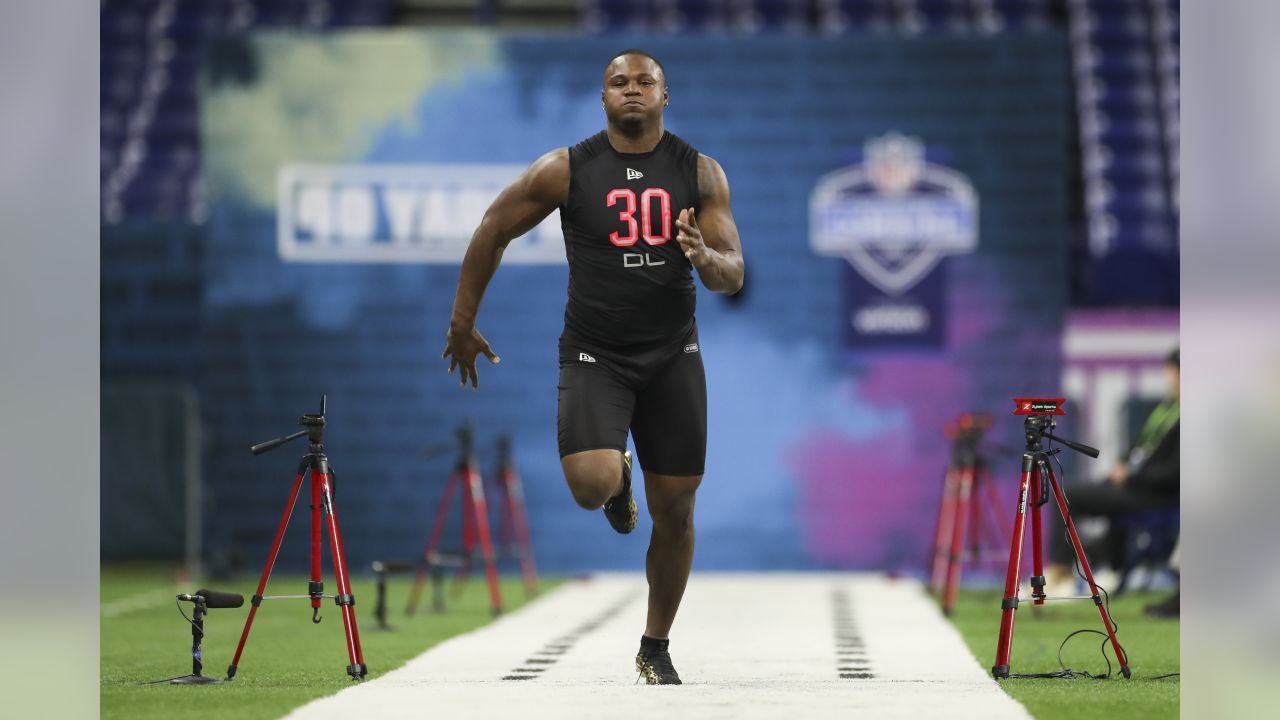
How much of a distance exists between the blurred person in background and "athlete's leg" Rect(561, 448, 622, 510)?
4441mm

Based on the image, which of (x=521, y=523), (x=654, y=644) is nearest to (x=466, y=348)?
(x=654, y=644)

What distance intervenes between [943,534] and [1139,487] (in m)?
1.57

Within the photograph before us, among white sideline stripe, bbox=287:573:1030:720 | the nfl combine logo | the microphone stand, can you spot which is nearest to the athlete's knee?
white sideline stripe, bbox=287:573:1030:720

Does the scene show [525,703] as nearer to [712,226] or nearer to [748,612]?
[712,226]

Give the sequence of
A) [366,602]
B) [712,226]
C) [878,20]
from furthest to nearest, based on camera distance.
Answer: [878,20]
[366,602]
[712,226]

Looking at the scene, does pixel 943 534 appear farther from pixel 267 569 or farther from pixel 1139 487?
pixel 267 569

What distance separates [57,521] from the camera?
4.25m

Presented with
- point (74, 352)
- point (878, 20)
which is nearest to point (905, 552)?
point (878, 20)

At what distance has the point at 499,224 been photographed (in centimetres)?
525

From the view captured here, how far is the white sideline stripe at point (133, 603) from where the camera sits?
917 cm

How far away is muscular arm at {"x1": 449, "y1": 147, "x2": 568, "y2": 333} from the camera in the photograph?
5.22 metres

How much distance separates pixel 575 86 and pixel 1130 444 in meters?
4.40

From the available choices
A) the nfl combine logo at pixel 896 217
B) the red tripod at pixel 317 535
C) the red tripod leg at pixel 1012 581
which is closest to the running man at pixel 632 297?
the red tripod at pixel 317 535

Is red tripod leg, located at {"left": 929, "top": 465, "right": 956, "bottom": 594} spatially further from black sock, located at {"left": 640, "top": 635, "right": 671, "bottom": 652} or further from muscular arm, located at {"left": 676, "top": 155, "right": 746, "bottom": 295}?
muscular arm, located at {"left": 676, "top": 155, "right": 746, "bottom": 295}
